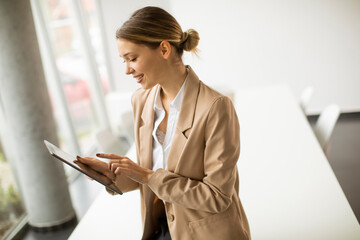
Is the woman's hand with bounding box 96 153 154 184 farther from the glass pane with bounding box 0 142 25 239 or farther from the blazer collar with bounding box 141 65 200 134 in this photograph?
the glass pane with bounding box 0 142 25 239

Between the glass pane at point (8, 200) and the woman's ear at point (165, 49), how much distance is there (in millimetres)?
3001

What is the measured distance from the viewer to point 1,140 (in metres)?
3.79

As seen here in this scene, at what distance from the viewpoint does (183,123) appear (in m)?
1.39

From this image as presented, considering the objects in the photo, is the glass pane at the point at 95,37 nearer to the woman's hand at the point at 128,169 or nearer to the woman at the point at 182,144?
the woman at the point at 182,144

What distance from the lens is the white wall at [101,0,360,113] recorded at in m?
6.35

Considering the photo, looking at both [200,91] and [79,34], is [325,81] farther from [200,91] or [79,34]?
[200,91]

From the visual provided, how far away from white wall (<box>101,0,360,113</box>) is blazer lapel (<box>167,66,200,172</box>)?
202 inches

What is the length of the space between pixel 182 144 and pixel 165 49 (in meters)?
0.33

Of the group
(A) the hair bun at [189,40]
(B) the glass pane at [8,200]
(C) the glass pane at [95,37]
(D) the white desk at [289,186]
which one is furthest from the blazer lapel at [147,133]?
(C) the glass pane at [95,37]

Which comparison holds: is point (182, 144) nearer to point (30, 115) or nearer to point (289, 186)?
point (289, 186)

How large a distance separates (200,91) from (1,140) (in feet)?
9.81

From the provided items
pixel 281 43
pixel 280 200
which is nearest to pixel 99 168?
pixel 280 200

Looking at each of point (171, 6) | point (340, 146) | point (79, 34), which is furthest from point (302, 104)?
point (79, 34)

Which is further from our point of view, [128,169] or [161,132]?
[161,132]
